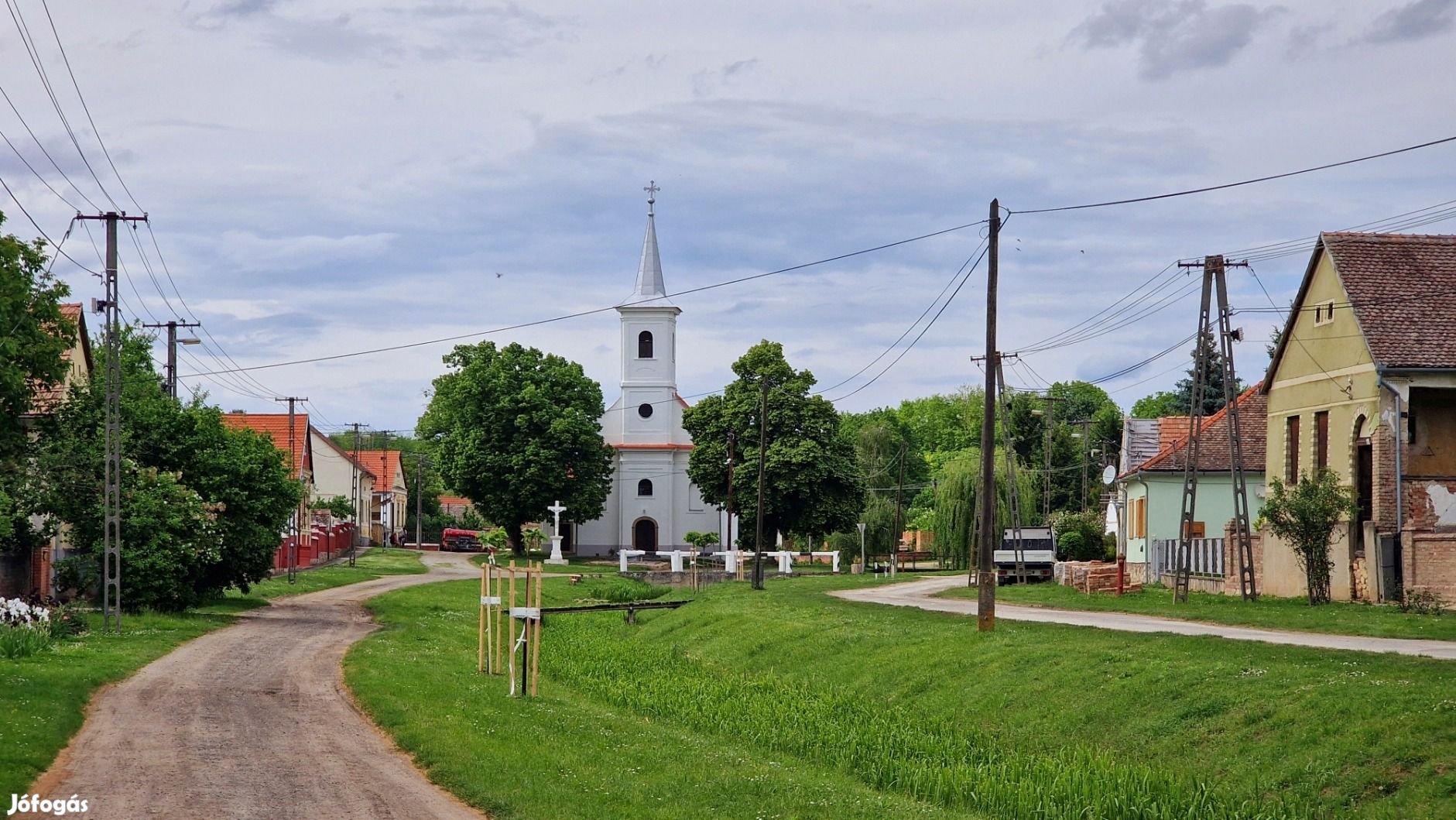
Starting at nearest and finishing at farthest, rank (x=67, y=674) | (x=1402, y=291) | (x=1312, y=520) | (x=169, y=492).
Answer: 1. (x=67, y=674)
2. (x=1312, y=520)
3. (x=1402, y=291)
4. (x=169, y=492)

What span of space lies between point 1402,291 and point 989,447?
14164mm

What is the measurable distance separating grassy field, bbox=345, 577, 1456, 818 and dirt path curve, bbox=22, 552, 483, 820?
655mm

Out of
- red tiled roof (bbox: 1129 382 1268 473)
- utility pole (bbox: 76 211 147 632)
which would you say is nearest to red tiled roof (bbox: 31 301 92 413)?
utility pole (bbox: 76 211 147 632)

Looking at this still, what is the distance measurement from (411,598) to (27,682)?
28109 mm

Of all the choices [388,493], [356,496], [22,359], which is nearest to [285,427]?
[356,496]

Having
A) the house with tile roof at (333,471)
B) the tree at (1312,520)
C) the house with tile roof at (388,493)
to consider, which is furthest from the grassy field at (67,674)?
the house with tile roof at (388,493)

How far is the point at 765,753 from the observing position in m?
19.4

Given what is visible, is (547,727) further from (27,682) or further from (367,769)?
(27,682)

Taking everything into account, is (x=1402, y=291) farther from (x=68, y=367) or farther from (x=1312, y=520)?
(x=68, y=367)

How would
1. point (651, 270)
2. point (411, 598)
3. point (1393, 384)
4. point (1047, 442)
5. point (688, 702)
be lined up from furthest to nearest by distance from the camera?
point (651, 270) → point (1047, 442) → point (411, 598) → point (1393, 384) → point (688, 702)

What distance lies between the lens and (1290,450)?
40.7 meters

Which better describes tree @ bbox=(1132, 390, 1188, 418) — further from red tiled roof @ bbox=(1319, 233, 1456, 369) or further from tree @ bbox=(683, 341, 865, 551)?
red tiled roof @ bbox=(1319, 233, 1456, 369)

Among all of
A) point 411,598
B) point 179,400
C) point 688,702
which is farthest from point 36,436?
point 688,702

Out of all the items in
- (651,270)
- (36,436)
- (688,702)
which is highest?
(651,270)
